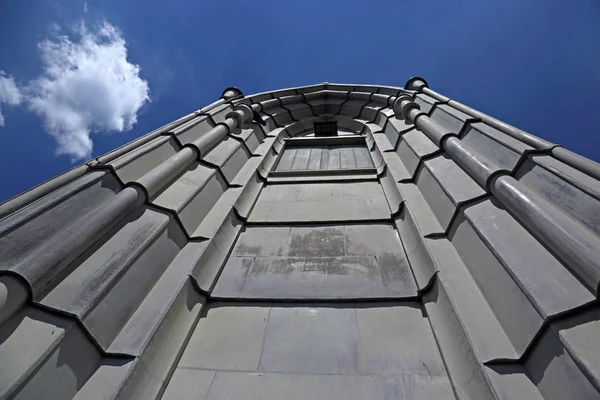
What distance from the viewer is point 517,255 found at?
3062 millimetres

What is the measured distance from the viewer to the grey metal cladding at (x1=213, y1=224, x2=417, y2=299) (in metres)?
3.78

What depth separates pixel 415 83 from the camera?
11320 millimetres

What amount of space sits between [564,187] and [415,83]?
893cm

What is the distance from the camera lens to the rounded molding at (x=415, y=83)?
36.4 feet

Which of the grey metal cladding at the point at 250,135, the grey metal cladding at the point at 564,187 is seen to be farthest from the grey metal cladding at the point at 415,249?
the grey metal cladding at the point at 250,135

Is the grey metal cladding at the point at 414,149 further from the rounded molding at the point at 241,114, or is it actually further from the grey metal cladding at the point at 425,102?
the rounded molding at the point at 241,114

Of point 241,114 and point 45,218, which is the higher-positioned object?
point 241,114

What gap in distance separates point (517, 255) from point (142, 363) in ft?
12.0

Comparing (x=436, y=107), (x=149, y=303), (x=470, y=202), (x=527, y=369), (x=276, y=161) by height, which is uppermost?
(x=436, y=107)

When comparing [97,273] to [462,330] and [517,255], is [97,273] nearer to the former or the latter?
[462,330]

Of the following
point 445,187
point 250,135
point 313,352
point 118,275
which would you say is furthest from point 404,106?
point 118,275

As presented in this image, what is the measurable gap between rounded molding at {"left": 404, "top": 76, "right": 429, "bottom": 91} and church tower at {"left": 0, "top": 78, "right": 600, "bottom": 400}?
237 inches

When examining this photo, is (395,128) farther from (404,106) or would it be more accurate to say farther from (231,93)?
(231,93)

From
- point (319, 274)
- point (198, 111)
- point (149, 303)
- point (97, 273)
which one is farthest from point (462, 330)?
point (198, 111)
